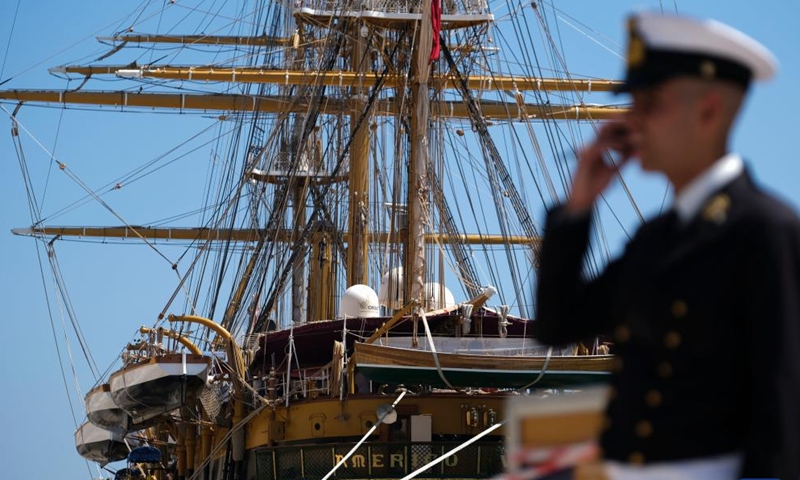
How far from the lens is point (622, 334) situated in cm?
281

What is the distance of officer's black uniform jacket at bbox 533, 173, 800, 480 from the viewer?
251 centimetres

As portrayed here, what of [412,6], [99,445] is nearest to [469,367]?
[412,6]

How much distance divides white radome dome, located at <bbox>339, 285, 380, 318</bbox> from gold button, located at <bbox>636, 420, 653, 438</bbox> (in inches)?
1063

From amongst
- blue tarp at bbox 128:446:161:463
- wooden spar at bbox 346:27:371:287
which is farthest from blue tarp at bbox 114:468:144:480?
wooden spar at bbox 346:27:371:287

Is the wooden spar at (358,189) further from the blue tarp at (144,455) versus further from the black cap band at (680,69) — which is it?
the black cap band at (680,69)

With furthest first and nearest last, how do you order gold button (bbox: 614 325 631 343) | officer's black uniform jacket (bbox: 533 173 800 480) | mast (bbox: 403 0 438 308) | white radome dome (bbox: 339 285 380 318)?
1. white radome dome (bbox: 339 285 380 318)
2. mast (bbox: 403 0 438 308)
3. gold button (bbox: 614 325 631 343)
4. officer's black uniform jacket (bbox: 533 173 800 480)

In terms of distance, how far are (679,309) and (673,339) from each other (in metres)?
0.06

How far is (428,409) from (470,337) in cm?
175

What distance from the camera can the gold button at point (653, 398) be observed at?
8.84 ft

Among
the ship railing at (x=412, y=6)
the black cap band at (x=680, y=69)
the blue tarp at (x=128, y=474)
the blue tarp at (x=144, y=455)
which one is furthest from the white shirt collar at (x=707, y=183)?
the ship railing at (x=412, y=6)

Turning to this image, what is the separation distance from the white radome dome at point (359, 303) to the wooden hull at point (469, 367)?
808 cm

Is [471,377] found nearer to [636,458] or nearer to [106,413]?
[106,413]

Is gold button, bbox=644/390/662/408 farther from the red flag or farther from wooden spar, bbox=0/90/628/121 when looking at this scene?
wooden spar, bbox=0/90/628/121

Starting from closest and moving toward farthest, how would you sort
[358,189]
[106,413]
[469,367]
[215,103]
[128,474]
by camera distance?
[469,367] < [106,413] < [128,474] < [358,189] < [215,103]
